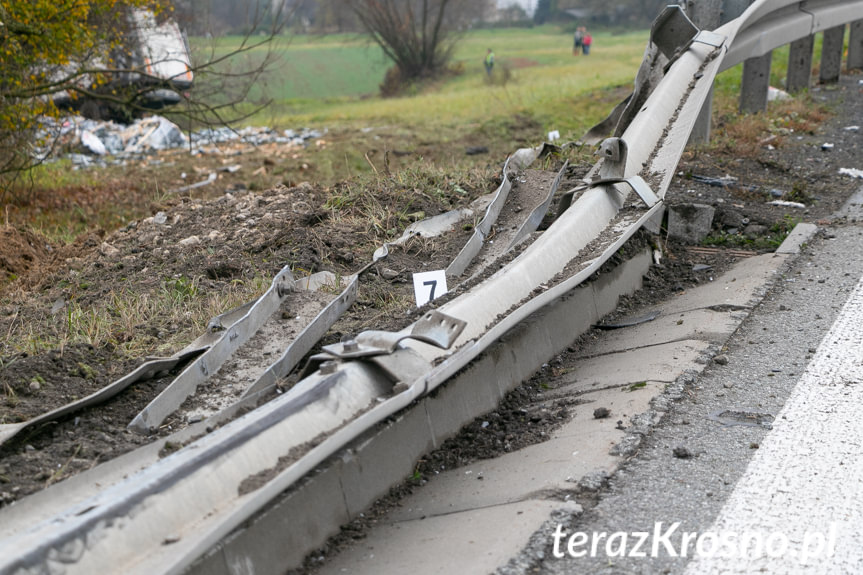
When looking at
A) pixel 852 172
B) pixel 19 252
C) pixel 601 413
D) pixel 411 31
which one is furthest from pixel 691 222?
pixel 411 31

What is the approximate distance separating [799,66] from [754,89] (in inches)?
87.3

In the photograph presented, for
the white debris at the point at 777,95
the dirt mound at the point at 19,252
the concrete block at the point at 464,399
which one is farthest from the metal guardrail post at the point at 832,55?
the concrete block at the point at 464,399

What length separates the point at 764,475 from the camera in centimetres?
277

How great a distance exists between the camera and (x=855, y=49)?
1284cm

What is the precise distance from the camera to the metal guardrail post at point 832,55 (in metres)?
11.3

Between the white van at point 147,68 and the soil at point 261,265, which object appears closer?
the soil at point 261,265

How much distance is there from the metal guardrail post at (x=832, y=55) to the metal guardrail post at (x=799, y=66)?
72cm

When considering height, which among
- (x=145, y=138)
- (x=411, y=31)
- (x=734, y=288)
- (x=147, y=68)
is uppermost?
(x=147, y=68)

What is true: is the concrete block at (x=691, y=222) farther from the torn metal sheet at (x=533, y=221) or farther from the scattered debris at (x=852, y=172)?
the scattered debris at (x=852, y=172)

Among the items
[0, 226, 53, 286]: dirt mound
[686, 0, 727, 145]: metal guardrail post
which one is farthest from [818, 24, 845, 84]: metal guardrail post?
[0, 226, 53, 286]: dirt mound

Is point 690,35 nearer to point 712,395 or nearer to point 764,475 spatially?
point 712,395

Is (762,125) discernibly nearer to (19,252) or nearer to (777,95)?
(777,95)

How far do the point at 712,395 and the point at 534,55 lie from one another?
→ 153ft

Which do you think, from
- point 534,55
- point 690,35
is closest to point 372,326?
point 690,35
